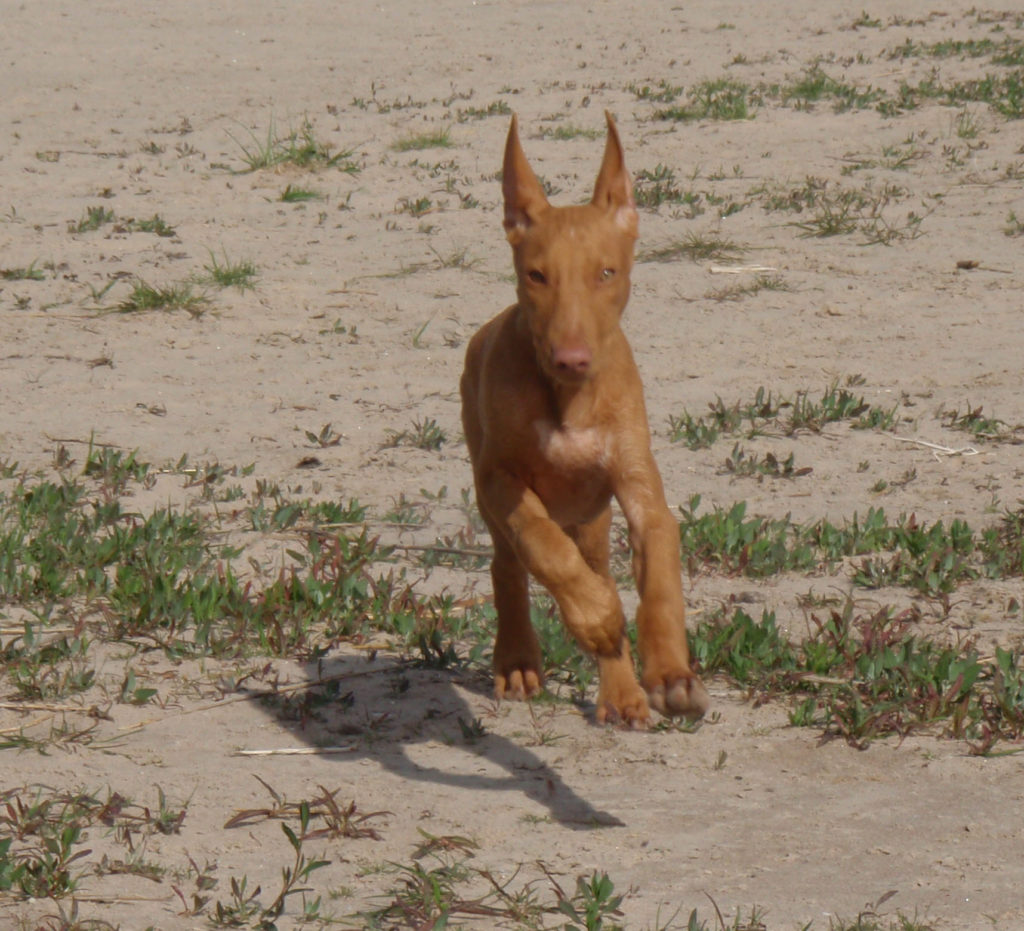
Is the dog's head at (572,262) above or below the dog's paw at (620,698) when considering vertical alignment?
above

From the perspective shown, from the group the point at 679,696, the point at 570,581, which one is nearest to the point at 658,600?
the point at 570,581

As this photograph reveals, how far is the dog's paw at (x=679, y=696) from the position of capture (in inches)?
146

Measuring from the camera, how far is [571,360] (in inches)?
156

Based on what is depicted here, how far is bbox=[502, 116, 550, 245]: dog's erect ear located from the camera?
4.40m

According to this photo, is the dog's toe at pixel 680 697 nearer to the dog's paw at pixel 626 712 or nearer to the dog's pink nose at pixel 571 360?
the dog's paw at pixel 626 712

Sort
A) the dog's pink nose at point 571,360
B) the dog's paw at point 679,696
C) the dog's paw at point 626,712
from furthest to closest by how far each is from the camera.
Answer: the dog's paw at point 626,712, the dog's pink nose at point 571,360, the dog's paw at point 679,696

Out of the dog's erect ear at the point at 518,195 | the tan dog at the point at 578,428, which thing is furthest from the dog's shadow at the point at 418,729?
the dog's erect ear at the point at 518,195

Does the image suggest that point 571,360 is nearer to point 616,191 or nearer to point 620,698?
point 616,191

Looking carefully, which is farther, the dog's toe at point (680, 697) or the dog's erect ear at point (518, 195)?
the dog's erect ear at point (518, 195)

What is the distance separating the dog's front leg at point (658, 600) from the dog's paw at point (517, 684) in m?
0.75

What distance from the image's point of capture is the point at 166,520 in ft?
19.7

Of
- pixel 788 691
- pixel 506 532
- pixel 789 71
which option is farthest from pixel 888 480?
pixel 789 71

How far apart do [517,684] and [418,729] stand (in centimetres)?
34

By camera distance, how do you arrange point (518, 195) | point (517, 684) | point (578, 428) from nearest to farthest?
1. point (578, 428)
2. point (518, 195)
3. point (517, 684)
